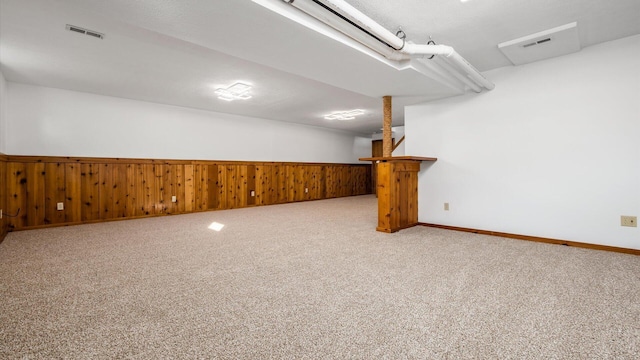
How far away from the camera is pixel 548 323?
1.56m

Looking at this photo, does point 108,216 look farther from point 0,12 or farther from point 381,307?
point 381,307

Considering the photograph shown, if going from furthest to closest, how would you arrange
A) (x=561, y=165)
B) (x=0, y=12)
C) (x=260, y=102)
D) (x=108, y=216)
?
(x=260, y=102) < (x=108, y=216) < (x=561, y=165) < (x=0, y=12)

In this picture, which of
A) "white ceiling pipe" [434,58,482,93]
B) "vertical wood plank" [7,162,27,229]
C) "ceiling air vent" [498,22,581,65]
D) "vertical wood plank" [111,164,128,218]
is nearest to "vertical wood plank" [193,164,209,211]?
"vertical wood plank" [111,164,128,218]

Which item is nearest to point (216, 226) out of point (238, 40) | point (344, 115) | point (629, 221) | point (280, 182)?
point (238, 40)

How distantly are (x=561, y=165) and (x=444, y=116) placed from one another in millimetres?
1607

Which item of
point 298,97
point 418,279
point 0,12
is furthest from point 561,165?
point 0,12

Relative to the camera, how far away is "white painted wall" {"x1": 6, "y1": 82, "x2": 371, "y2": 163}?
14.4 feet

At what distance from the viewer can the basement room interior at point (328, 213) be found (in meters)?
1.54

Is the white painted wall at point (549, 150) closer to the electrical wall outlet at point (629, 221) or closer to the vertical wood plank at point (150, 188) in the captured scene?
the electrical wall outlet at point (629, 221)

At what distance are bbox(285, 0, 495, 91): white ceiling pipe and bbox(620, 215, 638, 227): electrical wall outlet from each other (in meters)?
2.16

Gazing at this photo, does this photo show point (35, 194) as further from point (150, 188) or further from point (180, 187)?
point (180, 187)

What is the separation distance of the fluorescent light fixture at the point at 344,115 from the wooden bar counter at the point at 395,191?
2513 mm

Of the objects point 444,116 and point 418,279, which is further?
point 444,116

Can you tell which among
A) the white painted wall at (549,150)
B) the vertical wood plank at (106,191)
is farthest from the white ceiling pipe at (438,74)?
the vertical wood plank at (106,191)
